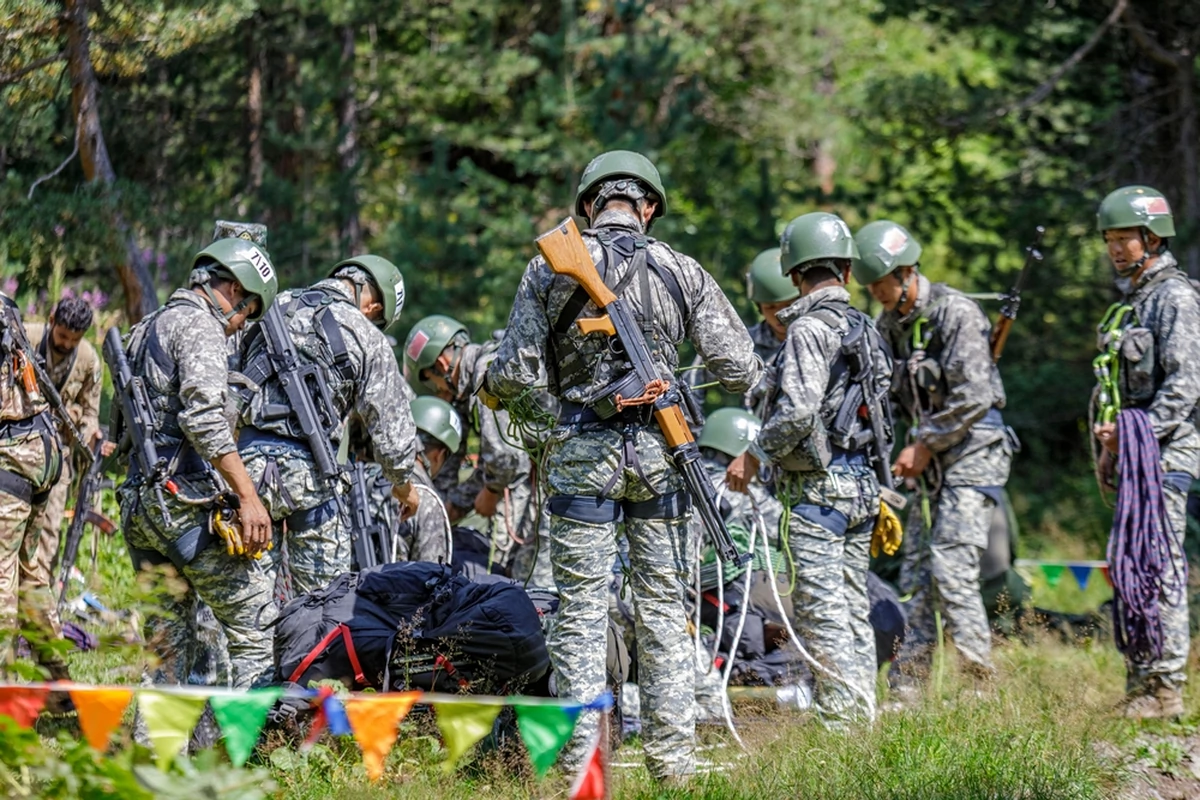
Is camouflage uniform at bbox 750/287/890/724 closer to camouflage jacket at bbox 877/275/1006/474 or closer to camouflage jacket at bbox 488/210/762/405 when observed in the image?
camouflage jacket at bbox 488/210/762/405

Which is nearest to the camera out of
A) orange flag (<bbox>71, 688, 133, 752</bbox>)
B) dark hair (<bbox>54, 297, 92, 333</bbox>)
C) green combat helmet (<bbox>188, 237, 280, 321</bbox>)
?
orange flag (<bbox>71, 688, 133, 752</bbox>)

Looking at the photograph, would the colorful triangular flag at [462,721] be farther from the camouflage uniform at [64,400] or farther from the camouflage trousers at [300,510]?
the camouflage uniform at [64,400]

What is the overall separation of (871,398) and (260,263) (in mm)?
2994

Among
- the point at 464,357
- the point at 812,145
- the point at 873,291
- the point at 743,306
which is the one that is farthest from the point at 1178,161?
the point at 812,145

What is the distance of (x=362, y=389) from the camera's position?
6527 mm

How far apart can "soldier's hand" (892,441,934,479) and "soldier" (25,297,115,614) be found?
457 centimetres

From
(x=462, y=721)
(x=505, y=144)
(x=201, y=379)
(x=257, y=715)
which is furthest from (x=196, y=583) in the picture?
(x=505, y=144)

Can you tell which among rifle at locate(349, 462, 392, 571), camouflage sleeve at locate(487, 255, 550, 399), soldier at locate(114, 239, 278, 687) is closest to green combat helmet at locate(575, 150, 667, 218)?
camouflage sleeve at locate(487, 255, 550, 399)

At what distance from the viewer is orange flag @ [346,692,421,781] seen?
402cm

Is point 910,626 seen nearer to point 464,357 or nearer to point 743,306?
point 464,357

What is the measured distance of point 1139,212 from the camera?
7000 mm

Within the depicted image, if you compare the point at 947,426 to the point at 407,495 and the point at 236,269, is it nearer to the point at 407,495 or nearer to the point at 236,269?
the point at 407,495

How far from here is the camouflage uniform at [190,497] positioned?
5.66 meters

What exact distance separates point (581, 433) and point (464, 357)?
135 inches
